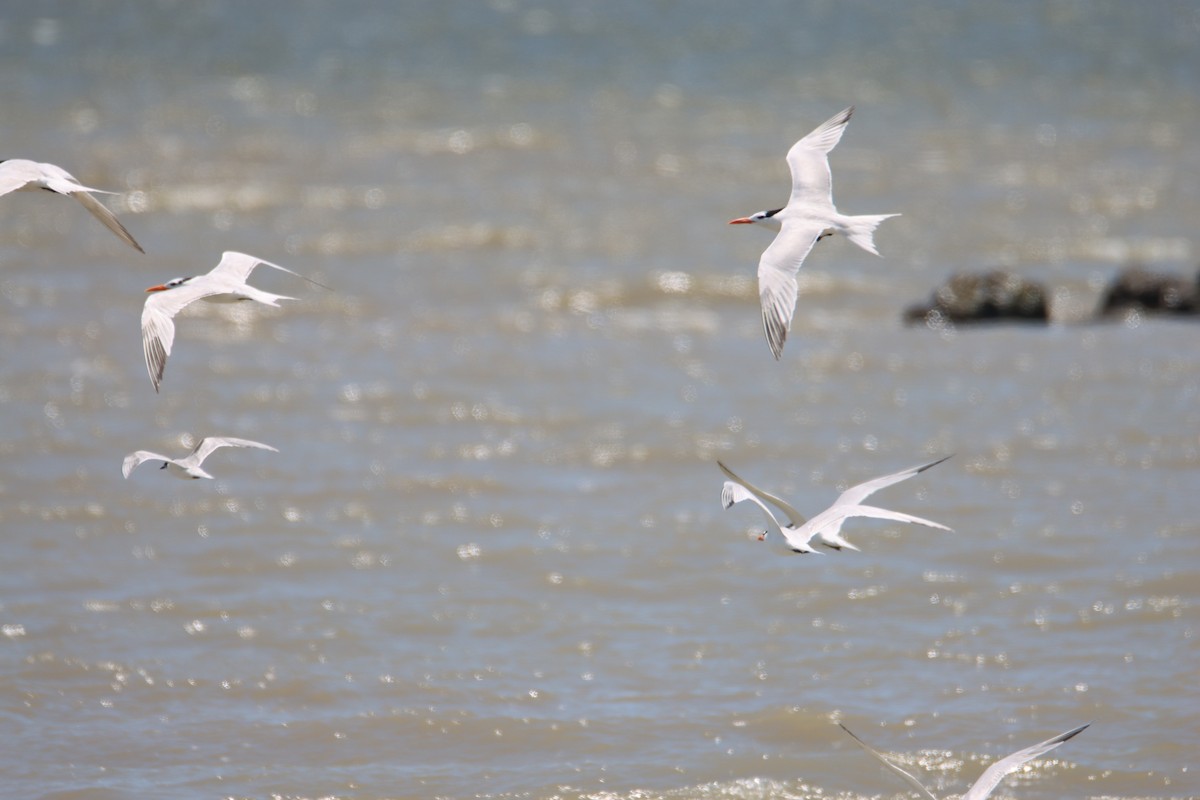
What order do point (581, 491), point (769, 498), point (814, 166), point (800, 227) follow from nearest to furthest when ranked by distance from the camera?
1. point (769, 498)
2. point (800, 227)
3. point (814, 166)
4. point (581, 491)

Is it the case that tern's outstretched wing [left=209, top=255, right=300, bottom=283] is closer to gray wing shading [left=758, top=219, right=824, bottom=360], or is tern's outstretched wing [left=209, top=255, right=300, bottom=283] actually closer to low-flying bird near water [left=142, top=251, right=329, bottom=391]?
low-flying bird near water [left=142, top=251, right=329, bottom=391]

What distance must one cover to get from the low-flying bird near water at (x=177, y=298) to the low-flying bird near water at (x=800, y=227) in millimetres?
1364

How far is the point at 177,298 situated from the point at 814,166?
2121mm

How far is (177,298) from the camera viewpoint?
16.0 feet

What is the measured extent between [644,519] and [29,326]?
5.15 m

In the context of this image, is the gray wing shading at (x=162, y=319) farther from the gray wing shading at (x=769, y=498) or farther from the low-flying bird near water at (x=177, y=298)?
the gray wing shading at (x=769, y=498)

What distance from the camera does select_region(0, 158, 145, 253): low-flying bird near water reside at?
4695mm

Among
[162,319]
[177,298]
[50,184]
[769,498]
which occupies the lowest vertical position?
[769,498]

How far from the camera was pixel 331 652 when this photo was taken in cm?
595

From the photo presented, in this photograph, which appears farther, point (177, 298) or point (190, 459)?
point (177, 298)

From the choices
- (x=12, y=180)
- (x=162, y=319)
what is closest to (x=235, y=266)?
(x=162, y=319)

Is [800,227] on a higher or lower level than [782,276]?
higher

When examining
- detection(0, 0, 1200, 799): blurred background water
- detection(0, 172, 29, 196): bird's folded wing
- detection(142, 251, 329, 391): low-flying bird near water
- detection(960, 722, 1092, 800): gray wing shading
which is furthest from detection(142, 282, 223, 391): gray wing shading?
detection(960, 722, 1092, 800): gray wing shading

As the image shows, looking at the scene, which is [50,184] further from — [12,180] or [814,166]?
[814,166]
